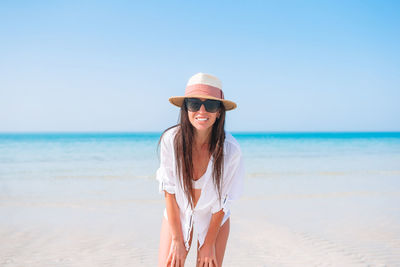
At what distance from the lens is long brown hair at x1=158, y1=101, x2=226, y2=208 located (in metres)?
2.36

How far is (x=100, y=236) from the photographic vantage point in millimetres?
4707

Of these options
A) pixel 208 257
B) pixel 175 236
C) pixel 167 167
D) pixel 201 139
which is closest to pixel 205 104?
pixel 201 139

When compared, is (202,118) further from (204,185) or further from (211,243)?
(211,243)

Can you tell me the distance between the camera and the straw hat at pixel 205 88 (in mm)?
2221

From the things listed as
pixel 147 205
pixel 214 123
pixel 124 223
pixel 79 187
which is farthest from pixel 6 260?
pixel 79 187

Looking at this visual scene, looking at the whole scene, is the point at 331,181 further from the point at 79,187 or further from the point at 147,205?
the point at 79,187

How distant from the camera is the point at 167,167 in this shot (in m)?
2.44

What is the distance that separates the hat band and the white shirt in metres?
0.39

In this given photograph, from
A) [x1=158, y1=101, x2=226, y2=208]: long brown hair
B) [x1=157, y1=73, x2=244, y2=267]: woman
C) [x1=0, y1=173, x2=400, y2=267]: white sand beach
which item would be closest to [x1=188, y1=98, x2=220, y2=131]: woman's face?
[x1=157, y1=73, x2=244, y2=267]: woman

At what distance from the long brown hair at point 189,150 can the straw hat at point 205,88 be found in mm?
125

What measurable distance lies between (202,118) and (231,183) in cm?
63

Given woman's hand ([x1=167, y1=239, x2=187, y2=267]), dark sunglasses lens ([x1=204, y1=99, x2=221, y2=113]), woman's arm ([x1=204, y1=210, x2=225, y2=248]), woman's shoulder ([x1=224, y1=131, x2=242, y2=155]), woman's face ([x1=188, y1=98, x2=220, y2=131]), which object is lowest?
woman's hand ([x1=167, y1=239, x2=187, y2=267])

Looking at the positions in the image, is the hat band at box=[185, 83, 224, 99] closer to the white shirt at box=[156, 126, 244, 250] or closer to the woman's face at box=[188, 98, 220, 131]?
the woman's face at box=[188, 98, 220, 131]

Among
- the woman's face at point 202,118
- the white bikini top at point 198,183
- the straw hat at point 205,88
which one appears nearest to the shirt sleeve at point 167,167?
the white bikini top at point 198,183
